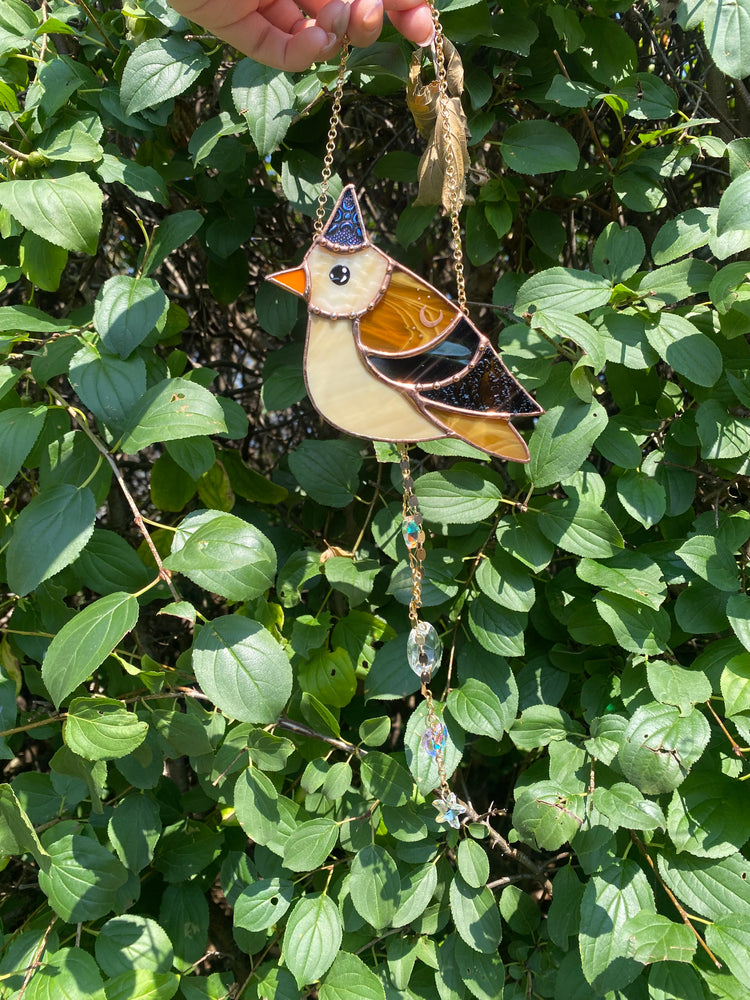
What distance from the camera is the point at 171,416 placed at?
34.5 inches

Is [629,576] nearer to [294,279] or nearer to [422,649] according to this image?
[422,649]

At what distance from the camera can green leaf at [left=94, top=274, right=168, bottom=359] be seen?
0.94 metres

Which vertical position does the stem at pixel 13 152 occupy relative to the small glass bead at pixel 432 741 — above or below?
above

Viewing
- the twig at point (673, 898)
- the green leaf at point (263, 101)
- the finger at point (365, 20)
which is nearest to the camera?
the finger at point (365, 20)

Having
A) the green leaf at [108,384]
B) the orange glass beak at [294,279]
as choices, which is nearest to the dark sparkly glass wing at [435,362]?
the orange glass beak at [294,279]

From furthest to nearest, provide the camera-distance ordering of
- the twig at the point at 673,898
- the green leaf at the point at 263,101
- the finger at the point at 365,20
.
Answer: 1. the green leaf at the point at 263,101
2. the twig at the point at 673,898
3. the finger at the point at 365,20

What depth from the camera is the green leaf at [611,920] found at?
0.89m

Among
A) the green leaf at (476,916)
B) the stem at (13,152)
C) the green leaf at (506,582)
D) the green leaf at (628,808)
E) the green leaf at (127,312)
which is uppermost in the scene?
the stem at (13,152)

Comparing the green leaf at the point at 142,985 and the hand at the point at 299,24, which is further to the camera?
the green leaf at the point at 142,985

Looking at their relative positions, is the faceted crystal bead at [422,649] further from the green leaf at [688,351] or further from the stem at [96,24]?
the stem at [96,24]

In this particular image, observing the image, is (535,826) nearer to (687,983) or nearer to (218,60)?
(687,983)

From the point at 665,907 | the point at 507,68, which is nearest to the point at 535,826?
the point at 665,907

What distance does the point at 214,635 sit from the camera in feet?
2.82

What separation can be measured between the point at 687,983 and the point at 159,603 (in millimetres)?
1104
